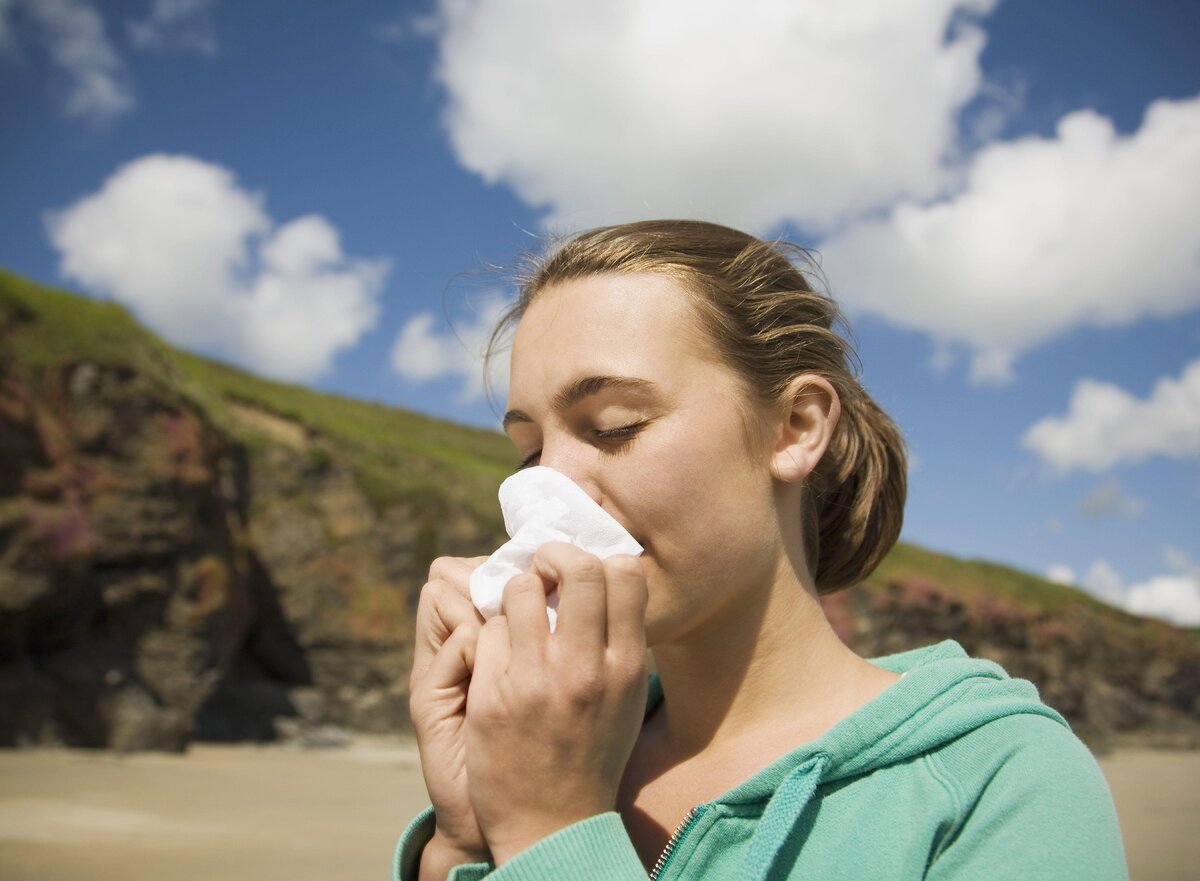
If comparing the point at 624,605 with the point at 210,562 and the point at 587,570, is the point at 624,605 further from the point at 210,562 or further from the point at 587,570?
the point at 210,562

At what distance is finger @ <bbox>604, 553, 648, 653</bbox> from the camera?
157cm

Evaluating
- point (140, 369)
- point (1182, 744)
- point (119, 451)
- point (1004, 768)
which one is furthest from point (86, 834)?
point (1182, 744)

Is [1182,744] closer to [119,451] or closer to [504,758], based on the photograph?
[119,451]

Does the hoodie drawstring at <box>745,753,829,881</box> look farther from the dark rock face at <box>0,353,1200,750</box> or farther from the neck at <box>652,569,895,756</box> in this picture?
the dark rock face at <box>0,353,1200,750</box>

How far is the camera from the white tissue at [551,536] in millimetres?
1794

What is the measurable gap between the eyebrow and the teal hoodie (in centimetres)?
80

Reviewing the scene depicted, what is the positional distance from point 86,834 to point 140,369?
11.3 m

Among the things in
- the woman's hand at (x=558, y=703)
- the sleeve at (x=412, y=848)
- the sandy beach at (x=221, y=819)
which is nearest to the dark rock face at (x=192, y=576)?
the sandy beach at (x=221, y=819)

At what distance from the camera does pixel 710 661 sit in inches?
83.5

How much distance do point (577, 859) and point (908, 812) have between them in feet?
2.01

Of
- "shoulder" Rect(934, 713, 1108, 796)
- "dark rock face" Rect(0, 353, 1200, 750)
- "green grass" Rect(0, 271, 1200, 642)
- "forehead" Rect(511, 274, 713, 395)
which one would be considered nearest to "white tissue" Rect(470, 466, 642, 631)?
"forehead" Rect(511, 274, 713, 395)

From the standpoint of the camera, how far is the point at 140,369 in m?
16.7

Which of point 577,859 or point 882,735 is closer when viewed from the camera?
point 577,859

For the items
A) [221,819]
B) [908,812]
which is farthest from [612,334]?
[221,819]
